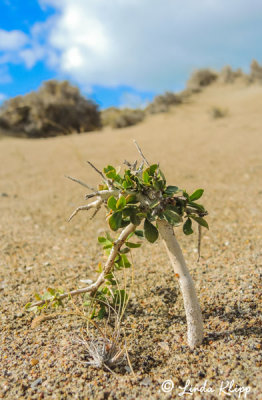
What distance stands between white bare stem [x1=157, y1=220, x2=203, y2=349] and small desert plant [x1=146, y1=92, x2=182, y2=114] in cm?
1111

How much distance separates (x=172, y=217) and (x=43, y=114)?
10120 mm

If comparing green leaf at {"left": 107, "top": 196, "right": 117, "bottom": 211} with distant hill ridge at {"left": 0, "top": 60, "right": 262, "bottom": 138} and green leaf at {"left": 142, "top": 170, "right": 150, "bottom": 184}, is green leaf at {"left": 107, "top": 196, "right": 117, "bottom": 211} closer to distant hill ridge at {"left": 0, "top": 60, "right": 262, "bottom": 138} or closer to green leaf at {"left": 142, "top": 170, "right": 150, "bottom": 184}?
green leaf at {"left": 142, "top": 170, "right": 150, "bottom": 184}

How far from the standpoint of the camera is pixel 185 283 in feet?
4.33

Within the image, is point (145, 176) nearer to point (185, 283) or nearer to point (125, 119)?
point (185, 283)

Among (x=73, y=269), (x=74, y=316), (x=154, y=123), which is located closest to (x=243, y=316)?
(x=74, y=316)

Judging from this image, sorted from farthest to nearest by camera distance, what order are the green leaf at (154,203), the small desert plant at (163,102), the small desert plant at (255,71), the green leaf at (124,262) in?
the small desert plant at (255,71)
the small desert plant at (163,102)
the green leaf at (124,262)
the green leaf at (154,203)

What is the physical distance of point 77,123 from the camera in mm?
10906

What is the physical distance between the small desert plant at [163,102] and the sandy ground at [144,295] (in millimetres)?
7511

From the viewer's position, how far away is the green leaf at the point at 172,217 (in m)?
1.18

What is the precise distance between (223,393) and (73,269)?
1.30 m

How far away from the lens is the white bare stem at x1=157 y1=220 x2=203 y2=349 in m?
1.27

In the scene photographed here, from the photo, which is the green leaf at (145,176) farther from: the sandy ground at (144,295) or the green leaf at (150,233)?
the sandy ground at (144,295)

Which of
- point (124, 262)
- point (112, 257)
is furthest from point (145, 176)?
point (124, 262)

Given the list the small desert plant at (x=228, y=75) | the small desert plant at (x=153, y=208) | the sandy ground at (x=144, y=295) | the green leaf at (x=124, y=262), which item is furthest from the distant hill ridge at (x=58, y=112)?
the small desert plant at (x=153, y=208)
